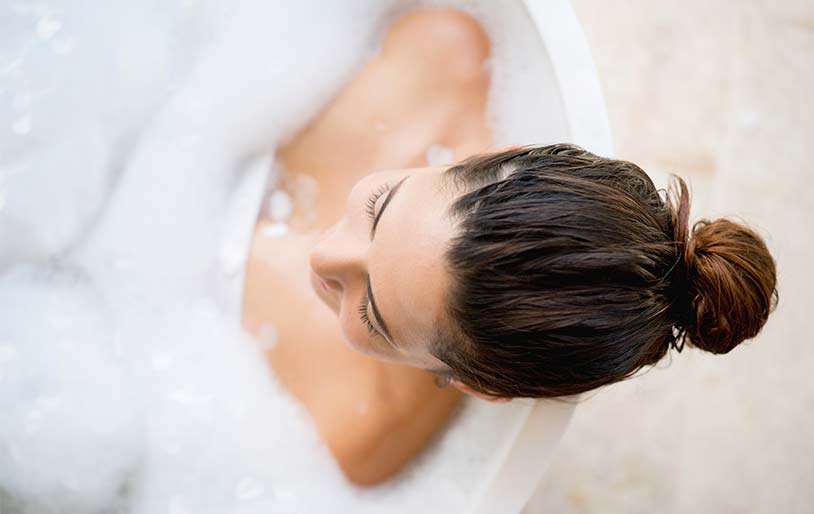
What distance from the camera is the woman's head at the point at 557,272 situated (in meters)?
0.65

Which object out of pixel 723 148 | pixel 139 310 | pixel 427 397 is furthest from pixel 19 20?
pixel 723 148

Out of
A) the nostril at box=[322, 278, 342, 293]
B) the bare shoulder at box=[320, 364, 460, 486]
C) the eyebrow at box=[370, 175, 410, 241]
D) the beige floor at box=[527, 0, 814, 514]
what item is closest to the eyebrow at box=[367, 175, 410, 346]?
the eyebrow at box=[370, 175, 410, 241]

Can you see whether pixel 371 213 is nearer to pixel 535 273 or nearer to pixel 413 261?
pixel 413 261

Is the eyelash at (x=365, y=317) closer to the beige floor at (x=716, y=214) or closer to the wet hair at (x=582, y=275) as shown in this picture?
the wet hair at (x=582, y=275)

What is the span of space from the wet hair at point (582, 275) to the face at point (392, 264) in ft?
0.07

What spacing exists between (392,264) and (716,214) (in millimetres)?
1033

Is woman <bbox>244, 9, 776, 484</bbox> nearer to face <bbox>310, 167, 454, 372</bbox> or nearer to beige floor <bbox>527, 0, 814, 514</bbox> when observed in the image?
face <bbox>310, 167, 454, 372</bbox>

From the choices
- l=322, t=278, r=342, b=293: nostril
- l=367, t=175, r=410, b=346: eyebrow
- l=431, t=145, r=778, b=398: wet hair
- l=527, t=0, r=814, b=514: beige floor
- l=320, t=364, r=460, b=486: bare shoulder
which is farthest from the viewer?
l=527, t=0, r=814, b=514: beige floor

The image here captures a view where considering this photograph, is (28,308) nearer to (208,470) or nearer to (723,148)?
(208,470)

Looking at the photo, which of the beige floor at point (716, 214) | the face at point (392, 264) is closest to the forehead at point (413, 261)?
the face at point (392, 264)

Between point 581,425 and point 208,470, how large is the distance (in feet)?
2.50

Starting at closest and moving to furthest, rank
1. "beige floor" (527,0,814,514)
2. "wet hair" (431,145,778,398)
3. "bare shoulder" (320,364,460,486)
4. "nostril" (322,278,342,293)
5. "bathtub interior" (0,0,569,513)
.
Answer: "wet hair" (431,145,778,398) → "nostril" (322,278,342,293) → "bare shoulder" (320,364,460,486) → "bathtub interior" (0,0,569,513) → "beige floor" (527,0,814,514)

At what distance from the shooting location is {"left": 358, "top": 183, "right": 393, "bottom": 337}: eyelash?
0.82m

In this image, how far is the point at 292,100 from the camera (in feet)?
4.16
